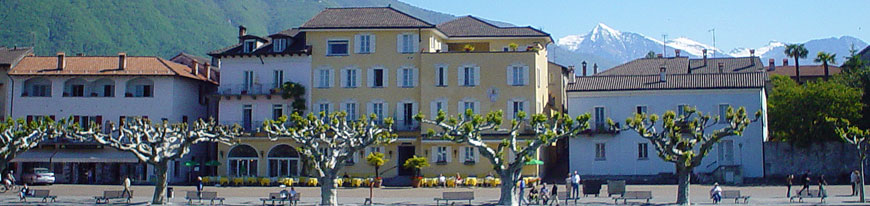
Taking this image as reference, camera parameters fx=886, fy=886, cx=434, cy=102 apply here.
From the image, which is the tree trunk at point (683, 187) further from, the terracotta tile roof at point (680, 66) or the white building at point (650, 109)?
the terracotta tile roof at point (680, 66)

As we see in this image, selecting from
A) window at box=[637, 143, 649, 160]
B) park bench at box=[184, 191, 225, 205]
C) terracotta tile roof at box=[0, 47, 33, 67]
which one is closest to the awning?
terracotta tile roof at box=[0, 47, 33, 67]

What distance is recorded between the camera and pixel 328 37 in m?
59.7

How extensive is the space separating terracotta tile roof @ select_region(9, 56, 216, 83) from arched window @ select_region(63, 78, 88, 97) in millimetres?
809

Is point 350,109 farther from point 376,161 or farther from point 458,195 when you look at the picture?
point 458,195

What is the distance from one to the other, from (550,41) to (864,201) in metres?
27.8

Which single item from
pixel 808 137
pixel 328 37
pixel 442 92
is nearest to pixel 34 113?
pixel 328 37

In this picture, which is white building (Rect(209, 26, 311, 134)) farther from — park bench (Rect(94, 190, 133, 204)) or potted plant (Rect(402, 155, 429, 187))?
park bench (Rect(94, 190, 133, 204))

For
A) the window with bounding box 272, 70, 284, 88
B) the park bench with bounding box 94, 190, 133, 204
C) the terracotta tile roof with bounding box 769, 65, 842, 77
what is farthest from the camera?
the terracotta tile roof with bounding box 769, 65, 842, 77

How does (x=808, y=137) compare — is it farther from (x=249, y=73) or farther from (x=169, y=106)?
(x=169, y=106)

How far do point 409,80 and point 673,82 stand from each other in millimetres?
17518

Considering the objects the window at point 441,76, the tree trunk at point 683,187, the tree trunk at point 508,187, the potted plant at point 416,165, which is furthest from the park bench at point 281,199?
the window at point 441,76

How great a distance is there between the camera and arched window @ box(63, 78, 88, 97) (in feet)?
205

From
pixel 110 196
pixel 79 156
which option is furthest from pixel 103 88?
pixel 110 196

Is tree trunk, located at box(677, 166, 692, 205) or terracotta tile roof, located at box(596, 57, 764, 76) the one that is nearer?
tree trunk, located at box(677, 166, 692, 205)
